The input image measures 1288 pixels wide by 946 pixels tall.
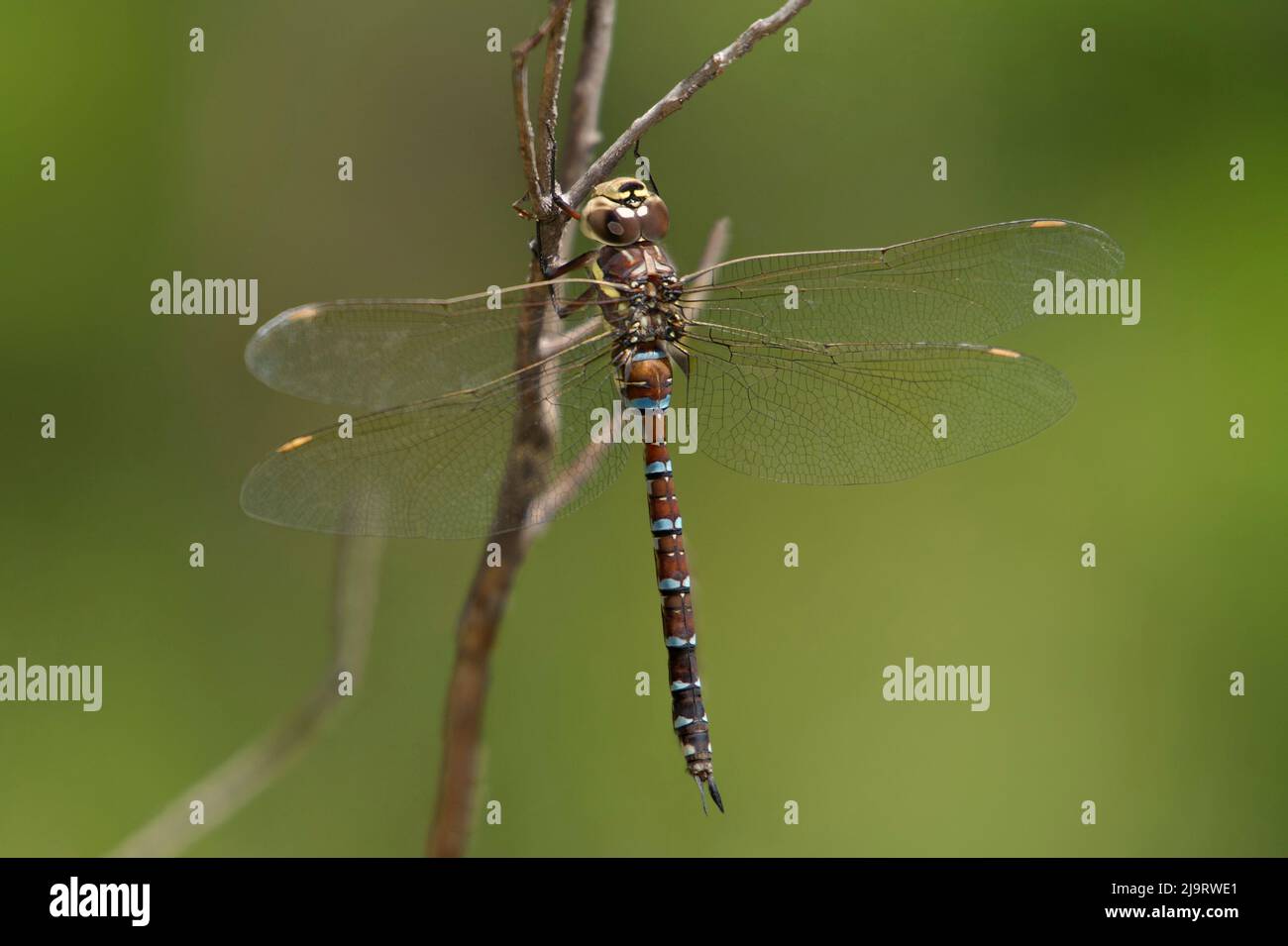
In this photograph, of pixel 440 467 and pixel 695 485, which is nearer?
pixel 440 467

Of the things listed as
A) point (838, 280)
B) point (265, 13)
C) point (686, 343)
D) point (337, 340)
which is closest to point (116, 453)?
point (265, 13)

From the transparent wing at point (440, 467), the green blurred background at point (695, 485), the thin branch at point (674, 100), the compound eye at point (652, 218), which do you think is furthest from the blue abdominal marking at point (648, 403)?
the green blurred background at point (695, 485)

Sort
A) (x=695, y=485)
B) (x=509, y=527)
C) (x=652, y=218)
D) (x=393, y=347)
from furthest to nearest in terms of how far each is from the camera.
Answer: (x=695, y=485), (x=652, y=218), (x=393, y=347), (x=509, y=527)

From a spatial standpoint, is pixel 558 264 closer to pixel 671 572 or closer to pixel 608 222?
pixel 608 222

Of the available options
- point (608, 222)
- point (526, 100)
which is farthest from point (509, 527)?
point (526, 100)

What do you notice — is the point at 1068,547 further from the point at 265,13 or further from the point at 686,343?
the point at 265,13

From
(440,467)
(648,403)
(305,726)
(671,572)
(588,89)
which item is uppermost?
(588,89)

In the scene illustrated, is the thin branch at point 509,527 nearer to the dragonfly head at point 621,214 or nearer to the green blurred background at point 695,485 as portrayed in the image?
the dragonfly head at point 621,214
